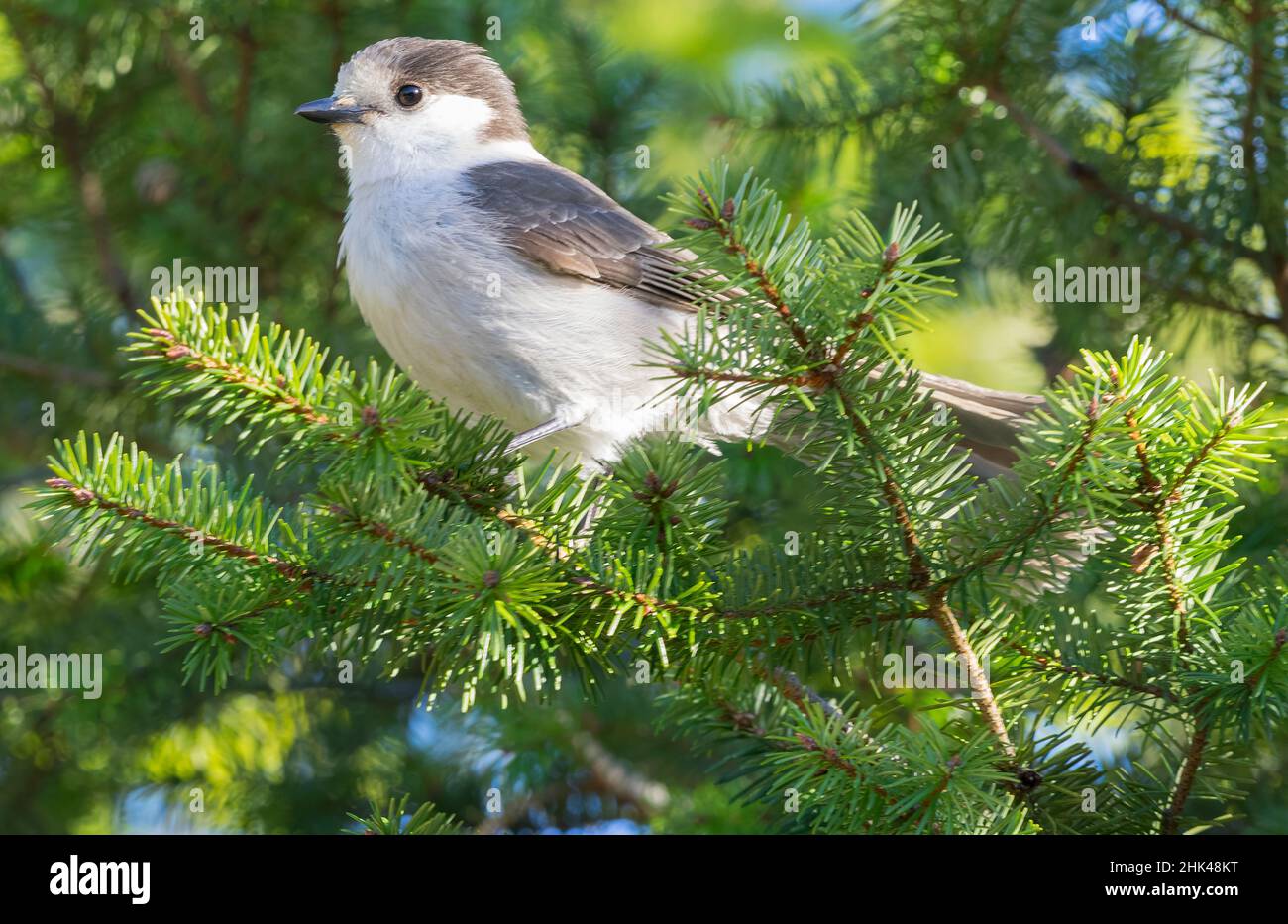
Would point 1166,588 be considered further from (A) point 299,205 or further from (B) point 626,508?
(A) point 299,205

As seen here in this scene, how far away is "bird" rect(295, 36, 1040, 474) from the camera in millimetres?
3260

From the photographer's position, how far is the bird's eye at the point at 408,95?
12.3 ft

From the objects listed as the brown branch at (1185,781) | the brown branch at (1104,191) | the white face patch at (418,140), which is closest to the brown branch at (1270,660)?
the brown branch at (1185,781)

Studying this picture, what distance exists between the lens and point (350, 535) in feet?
7.23

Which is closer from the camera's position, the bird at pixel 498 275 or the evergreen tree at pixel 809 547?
the evergreen tree at pixel 809 547

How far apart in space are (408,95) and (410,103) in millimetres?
24

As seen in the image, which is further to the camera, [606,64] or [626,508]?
[606,64]

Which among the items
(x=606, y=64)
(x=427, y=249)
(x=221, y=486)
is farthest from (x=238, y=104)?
(x=221, y=486)

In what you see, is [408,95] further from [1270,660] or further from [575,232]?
[1270,660]

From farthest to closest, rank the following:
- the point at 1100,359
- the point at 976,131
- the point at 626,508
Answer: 1. the point at 976,131
2. the point at 626,508
3. the point at 1100,359

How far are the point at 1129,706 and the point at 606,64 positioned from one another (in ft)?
9.65

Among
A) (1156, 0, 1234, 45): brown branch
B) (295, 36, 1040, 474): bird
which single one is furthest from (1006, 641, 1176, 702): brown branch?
(1156, 0, 1234, 45): brown branch

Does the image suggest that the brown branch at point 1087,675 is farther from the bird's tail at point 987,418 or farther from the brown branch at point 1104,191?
the brown branch at point 1104,191

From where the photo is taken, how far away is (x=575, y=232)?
3613 mm
